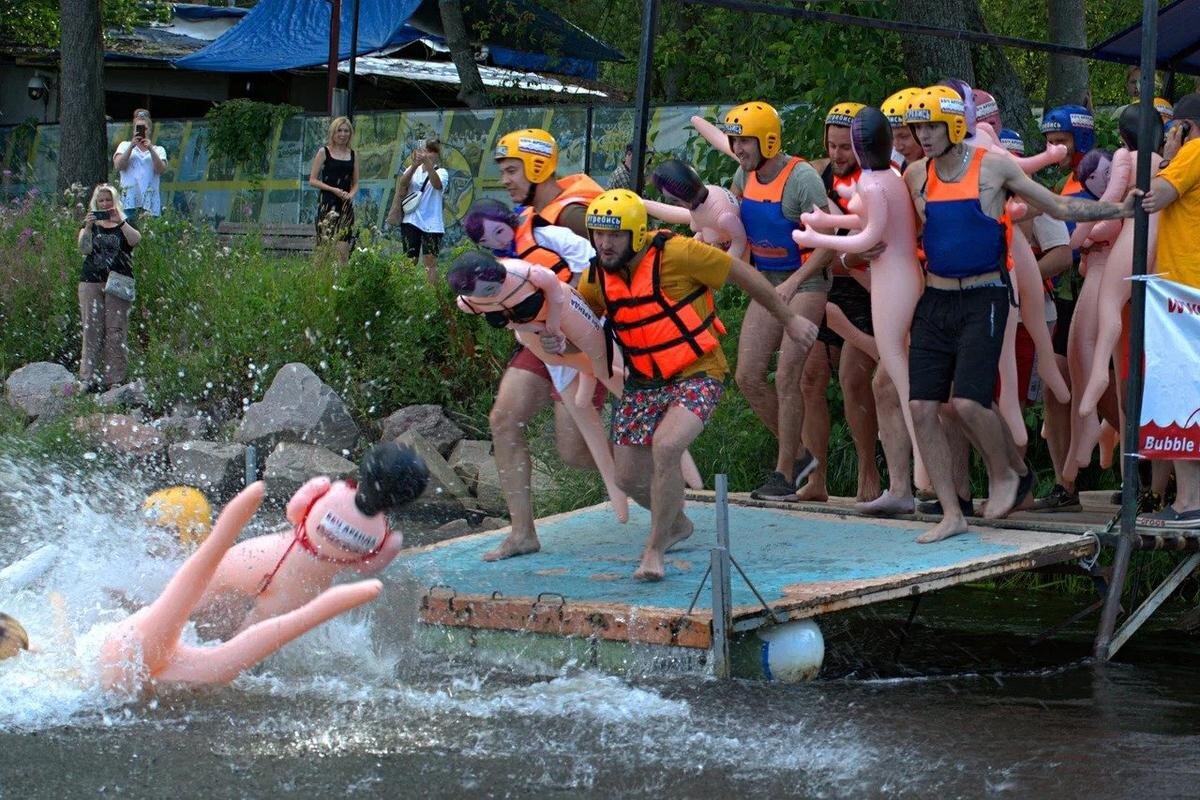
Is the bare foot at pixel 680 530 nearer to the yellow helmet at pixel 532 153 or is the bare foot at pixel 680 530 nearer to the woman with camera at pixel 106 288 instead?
the yellow helmet at pixel 532 153

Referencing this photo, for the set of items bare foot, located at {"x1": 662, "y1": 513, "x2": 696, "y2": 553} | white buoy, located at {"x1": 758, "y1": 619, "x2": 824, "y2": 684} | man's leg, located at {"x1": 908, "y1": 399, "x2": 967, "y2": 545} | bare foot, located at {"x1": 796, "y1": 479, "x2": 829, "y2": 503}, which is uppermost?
man's leg, located at {"x1": 908, "y1": 399, "x2": 967, "y2": 545}

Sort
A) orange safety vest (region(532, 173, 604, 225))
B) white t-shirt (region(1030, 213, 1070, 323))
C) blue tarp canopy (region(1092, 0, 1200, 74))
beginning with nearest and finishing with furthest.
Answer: orange safety vest (region(532, 173, 604, 225)), white t-shirt (region(1030, 213, 1070, 323)), blue tarp canopy (region(1092, 0, 1200, 74))

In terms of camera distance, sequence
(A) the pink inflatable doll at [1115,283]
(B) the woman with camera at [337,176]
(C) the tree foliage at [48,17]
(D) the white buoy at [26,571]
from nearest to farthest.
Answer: (D) the white buoy at [26,571], (A) the pink inflatable doll at [1115,283], (B) the woman with camera at [337,176], (C) the tree foliage at [48,17]

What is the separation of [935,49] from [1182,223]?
13.9ft

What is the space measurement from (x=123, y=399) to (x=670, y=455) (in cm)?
761

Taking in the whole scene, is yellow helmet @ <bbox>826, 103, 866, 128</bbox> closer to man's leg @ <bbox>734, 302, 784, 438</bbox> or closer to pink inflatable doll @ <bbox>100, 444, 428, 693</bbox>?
man's leg @ <bbox>734, 302, 784, 438</bbox>

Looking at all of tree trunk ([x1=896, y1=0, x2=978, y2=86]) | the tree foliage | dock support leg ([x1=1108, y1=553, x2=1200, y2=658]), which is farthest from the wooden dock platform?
the tree foliage

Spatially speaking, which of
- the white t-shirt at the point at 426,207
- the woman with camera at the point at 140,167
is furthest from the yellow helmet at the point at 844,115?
the woman with camera at the point at 140,167

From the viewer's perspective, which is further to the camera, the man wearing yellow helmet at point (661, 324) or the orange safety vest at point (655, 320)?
the orange safety vest at point (655, 320)

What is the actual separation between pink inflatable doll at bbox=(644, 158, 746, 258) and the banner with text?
2.15 meters

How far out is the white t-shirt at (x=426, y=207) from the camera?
15.8m

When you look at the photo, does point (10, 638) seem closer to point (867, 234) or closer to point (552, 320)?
point (552, 320)

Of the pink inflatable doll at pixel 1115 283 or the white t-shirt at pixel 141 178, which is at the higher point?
the white t-shirt at pixel 141 178

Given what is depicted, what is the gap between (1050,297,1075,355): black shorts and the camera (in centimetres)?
921
